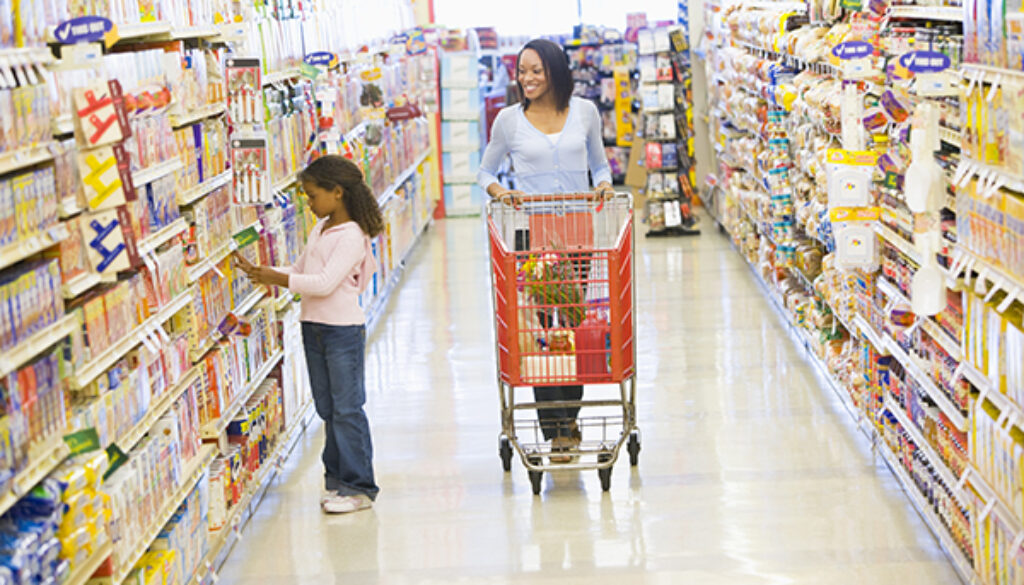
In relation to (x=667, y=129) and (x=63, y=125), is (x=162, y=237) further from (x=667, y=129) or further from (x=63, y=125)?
(x=667, y=129)

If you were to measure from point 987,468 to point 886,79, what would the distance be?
1898 millimetres

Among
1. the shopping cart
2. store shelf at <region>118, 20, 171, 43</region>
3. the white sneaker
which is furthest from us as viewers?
the white sneaker

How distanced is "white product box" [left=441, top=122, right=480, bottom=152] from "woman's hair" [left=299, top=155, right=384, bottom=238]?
8338 mm

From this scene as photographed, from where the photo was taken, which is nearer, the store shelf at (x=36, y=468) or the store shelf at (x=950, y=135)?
the store shelf at (x=36, y=468)

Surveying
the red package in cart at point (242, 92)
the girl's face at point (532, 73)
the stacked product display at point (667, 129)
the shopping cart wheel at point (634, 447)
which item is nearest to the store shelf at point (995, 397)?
the shopping cart wheel at point (634, 447)

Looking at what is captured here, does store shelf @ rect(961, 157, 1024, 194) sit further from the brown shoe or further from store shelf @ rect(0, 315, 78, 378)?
store shelf @ rect(0, 315, 78, 378)

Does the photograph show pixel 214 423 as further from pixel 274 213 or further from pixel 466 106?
pixel 466 106

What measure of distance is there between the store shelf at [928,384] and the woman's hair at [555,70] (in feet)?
5.63

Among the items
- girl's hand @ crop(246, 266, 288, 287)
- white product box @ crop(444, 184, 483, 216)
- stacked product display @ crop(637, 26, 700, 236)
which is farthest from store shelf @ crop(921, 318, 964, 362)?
white product box @ crop(444, 184, 483, 216)

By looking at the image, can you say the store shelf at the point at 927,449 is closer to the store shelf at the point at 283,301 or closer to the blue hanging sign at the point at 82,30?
the store shelf at the point at 283,301

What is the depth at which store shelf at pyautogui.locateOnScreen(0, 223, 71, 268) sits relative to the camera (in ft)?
9.24

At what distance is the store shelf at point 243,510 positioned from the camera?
14.5 ft

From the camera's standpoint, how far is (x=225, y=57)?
4945mm

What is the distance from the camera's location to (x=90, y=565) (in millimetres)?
3215
